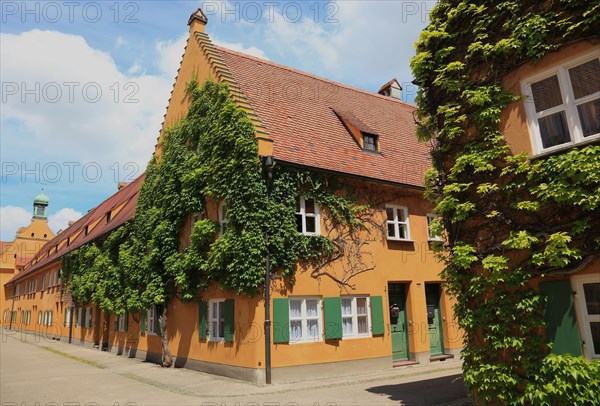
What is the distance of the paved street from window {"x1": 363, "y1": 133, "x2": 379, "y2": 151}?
325 inches

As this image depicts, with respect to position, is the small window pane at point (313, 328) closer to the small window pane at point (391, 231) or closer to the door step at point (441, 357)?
the small window pane at point (391, 231)

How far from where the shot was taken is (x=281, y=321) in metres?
12.7

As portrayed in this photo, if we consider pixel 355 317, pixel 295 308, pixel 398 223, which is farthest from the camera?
pixel 398 223

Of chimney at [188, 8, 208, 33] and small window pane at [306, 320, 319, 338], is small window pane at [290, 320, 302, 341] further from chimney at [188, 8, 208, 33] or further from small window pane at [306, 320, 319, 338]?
chimney at [188, 8, 208, 33]

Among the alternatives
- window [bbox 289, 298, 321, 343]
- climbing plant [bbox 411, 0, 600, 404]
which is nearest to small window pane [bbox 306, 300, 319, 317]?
window [bbox 289, 298, 321, 343]

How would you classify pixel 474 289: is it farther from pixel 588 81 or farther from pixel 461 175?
pixel 588 81

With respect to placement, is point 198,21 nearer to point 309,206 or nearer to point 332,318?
point 309,206

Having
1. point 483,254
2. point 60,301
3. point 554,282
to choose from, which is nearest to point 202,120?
point 483,254

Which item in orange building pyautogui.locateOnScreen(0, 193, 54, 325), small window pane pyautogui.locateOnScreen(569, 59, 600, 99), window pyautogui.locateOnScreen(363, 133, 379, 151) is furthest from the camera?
orange building pyautogui.locateOnScreen(0, 193, 54, 325)

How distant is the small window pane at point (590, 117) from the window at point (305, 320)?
8.78 m

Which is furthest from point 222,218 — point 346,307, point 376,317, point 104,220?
point 104,220

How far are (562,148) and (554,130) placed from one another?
0.51 m

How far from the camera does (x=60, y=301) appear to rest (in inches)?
1359

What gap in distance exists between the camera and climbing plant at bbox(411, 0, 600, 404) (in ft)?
22.8
